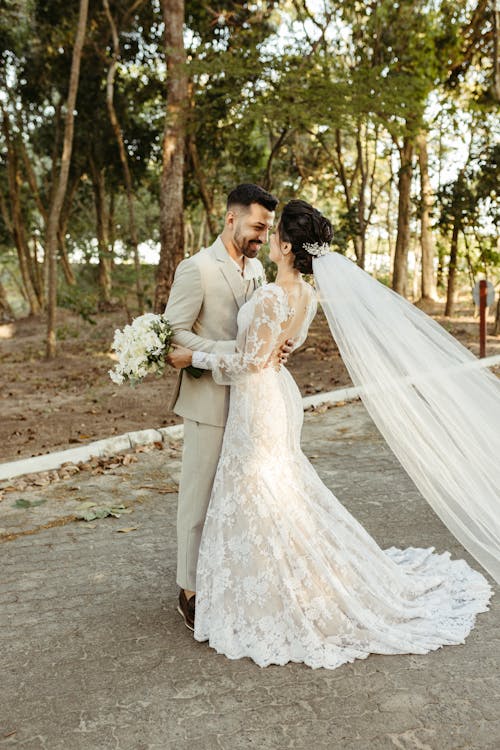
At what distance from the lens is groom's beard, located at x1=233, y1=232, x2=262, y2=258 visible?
12.4 feet

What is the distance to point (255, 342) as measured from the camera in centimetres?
355

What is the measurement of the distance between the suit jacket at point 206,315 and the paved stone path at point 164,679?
1.19 metres

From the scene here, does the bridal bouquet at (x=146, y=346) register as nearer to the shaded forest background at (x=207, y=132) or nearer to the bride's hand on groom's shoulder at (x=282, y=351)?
the bride's hand on groom's shoulder at (x=282, y=351)

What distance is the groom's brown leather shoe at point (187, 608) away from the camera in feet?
12.3

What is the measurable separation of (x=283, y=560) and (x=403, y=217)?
1555 cm

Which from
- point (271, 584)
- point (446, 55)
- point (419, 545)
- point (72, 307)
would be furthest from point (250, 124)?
point (271, 584)

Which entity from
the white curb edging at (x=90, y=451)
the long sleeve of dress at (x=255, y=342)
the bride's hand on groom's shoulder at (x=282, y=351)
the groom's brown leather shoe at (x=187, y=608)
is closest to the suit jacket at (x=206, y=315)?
the long sleeve of dress at (x=255, y=342)

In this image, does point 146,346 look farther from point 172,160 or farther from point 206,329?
point 172,160

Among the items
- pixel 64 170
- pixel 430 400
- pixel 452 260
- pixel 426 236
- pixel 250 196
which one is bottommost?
pixel 430 400

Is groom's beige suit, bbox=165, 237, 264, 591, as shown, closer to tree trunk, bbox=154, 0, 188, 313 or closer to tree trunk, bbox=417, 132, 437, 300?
tree trunk, bbox=154, 0, 188, 313

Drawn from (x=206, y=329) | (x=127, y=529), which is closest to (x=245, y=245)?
(x=206, y=329)

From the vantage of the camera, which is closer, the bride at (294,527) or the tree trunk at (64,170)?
the bride at (294,527)

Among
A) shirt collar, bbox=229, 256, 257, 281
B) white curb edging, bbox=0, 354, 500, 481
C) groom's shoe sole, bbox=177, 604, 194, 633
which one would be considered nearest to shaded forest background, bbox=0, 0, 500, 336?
white curb edging, bbox=0, 354, 500, 481

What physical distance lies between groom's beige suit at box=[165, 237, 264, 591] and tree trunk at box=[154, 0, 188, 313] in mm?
9659
